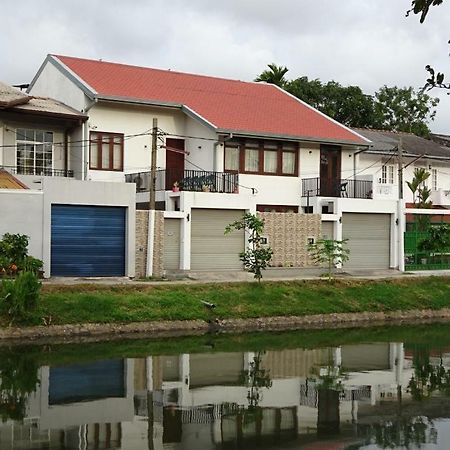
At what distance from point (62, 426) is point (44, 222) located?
15.5 m

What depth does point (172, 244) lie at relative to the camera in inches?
1302

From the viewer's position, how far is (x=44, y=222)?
28.3 meters

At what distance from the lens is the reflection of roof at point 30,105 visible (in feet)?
107

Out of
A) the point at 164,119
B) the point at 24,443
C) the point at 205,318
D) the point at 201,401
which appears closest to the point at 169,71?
the point at 164,119

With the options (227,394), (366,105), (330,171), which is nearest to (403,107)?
(366,105)

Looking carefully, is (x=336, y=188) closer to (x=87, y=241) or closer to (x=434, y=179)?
(x=87, y=241)

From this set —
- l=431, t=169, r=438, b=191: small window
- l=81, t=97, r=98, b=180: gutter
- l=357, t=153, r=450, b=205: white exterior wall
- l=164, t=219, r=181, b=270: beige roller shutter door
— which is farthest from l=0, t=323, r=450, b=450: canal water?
l=431, t=169, r=438, b=191: small window

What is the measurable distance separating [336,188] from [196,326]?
47.5 ft

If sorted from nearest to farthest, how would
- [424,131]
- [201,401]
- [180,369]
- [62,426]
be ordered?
1. [62,426]
2. [201,401]
3. [180,369]
4. [424,131]

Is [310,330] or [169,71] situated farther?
[169,71]

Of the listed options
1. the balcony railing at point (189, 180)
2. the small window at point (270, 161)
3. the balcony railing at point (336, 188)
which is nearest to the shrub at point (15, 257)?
the balcony railing at point (189, 180)

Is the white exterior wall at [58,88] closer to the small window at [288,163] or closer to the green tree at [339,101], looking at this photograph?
the small window at [288,163]

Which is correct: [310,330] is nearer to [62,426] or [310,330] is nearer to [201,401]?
[201,401]

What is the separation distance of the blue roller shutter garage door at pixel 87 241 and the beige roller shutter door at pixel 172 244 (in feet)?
8.97
